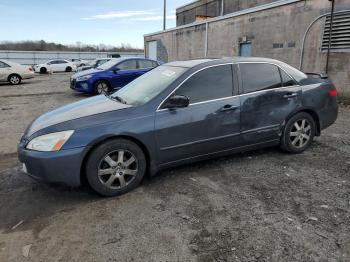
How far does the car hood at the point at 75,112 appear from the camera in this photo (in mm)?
3576

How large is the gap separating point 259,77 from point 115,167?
2427 millimetres

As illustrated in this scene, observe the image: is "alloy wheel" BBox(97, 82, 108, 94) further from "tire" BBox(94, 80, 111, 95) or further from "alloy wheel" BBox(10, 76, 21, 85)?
"alloy wheel" BBox(10, 76, 21, 85)

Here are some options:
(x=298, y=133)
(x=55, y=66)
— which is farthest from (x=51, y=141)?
(x=55, y=66)

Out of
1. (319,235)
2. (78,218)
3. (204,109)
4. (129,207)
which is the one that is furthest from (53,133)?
(319,235)

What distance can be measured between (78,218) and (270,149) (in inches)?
129

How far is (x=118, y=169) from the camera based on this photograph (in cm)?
349

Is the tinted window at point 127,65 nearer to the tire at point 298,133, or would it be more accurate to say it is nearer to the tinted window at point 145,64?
the tinted window at point 145,64

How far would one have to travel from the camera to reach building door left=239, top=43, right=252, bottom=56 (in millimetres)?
13411

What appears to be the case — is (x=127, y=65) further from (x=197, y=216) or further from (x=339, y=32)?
(x=197, y=216)

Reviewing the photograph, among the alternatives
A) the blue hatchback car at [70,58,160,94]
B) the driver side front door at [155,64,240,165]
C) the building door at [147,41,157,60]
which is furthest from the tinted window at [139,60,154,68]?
the building door at [147,41,157,60]

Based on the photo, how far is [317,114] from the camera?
189 inches

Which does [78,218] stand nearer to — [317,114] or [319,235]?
[319,235]

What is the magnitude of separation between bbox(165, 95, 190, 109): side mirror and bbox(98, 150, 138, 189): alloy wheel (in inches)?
29.8

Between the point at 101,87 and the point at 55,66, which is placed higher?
the point at 55,66
